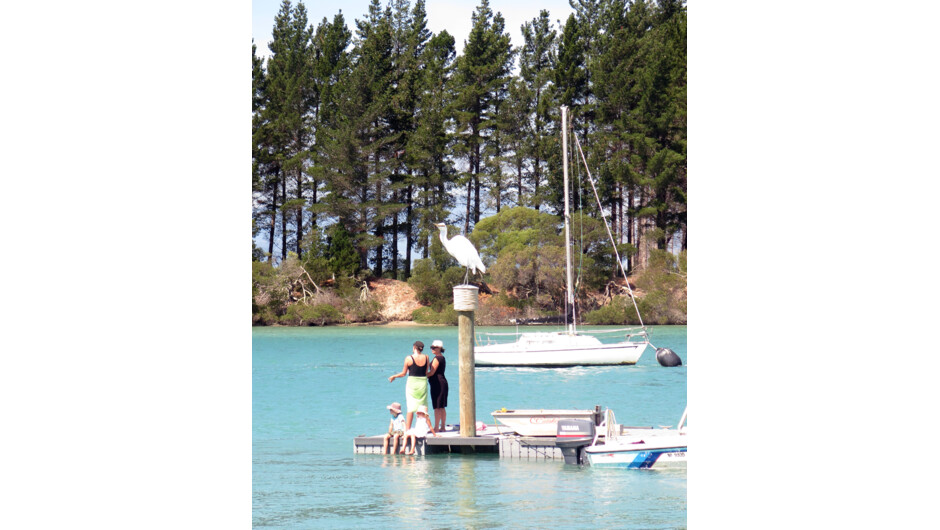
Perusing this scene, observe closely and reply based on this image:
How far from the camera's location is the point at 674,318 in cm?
3109

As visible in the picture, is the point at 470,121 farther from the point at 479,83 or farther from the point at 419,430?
the point at 419,430

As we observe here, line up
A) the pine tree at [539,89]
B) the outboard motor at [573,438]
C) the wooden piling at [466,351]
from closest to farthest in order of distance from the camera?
the wooden piling at [466,351] < the outboard motor at [573,438] < the pine tree at [539,89]

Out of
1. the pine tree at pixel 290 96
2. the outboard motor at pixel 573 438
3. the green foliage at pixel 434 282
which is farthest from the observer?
the pine tree at pixel 290 96

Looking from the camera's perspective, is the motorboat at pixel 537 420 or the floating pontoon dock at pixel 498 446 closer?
the floating pontoon dock at pixel 498 446

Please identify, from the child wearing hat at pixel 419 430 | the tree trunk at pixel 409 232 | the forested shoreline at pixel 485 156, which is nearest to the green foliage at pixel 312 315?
the forested shoreline at pixel 485 156

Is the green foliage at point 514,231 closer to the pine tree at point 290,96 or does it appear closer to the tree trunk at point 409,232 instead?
the tree trunk at point 409,232

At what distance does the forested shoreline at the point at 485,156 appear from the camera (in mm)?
31156

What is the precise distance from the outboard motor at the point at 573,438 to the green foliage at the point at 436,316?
2078cm

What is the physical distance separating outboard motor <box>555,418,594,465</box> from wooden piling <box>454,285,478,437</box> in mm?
803

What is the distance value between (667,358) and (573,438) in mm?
12540
